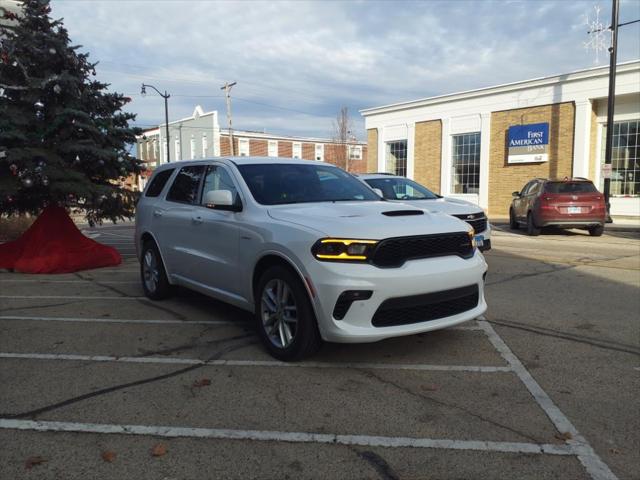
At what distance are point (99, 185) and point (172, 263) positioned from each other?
15.8ft

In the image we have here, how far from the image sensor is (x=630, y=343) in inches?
199

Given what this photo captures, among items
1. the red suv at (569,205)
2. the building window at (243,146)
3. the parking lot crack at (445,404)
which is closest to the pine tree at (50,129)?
the parking lot crack at (445,404)

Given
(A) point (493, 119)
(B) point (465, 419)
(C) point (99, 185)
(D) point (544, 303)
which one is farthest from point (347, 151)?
(B) point (465, 419)

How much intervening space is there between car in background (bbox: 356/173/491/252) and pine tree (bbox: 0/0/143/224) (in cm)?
501

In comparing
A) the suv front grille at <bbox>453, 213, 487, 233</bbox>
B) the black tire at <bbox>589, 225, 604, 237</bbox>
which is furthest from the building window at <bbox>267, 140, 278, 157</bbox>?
the suv front grille at <bbox>453, 213, 487, 233</bbox>

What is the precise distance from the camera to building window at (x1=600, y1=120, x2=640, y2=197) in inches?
910

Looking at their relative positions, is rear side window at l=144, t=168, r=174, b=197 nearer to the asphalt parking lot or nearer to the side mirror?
the asphalt parking lot

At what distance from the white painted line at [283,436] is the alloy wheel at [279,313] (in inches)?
46.1

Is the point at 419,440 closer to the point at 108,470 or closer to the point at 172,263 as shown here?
the point at 108,470

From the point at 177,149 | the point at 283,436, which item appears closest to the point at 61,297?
the point at 283,436

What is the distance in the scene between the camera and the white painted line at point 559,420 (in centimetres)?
286

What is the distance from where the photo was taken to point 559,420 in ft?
11.3

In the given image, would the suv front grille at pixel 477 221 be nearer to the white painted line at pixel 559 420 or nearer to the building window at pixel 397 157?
the white painted line at pixel 559 420

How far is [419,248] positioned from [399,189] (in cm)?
609
